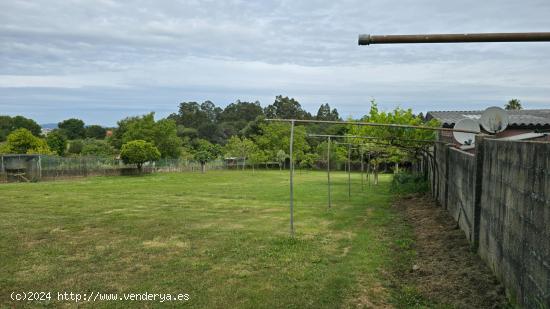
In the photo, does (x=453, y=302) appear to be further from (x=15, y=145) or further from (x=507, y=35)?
(x=15, y=145)

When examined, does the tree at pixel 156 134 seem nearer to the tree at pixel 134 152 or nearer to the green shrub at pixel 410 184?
the tree at pixel 134 152

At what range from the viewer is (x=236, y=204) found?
15.8m

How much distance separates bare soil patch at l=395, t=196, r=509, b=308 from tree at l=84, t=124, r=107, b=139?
77543 millimetres

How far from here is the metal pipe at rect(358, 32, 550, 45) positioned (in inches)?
125

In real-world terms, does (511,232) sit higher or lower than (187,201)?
higher

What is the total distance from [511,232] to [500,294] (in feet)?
2.60

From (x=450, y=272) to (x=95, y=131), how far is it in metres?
81.9

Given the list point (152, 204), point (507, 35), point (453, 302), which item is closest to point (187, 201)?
point (152, 204)

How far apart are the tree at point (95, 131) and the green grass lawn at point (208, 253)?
68.4 meters

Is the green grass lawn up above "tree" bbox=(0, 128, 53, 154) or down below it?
below

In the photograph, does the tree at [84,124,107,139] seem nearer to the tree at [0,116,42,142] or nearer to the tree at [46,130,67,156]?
the tree at [0,116,42,142]

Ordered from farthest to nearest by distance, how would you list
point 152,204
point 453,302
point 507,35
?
1. point 152,204
2. point 453,302
3. point 507,35

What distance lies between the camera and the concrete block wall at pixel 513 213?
386 cm

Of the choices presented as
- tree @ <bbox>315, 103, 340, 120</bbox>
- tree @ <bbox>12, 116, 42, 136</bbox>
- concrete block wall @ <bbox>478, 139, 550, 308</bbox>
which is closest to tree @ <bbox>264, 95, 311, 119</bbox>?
tree @ <bbox>315, 103, 340, 120</bbox>
